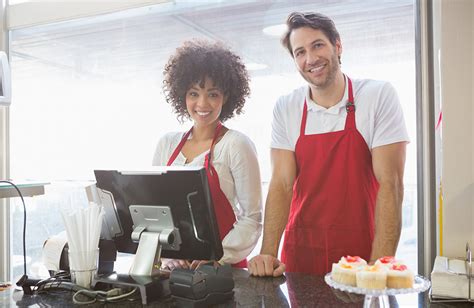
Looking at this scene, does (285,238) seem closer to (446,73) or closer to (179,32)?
(446,73)

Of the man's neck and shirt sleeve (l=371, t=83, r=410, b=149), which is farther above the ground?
the man's neck

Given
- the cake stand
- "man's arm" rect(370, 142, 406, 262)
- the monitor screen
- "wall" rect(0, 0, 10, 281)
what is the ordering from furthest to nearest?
1. "wall" rect(0, 0, 10, 281)
2. "man's arm" rect(370, 142, 406, 262)
3. the monitor screen
4. the cake stand

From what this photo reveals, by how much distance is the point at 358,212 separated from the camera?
242 cm

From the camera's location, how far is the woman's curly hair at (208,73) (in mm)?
2627

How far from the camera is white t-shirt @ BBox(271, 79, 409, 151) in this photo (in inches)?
91.5

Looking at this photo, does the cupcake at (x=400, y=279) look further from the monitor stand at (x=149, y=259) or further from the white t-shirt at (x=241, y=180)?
the white t-shirt at (x=241, y=180)

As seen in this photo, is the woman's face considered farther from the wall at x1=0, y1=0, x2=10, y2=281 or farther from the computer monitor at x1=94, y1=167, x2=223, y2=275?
the wall at x1=0, y1=0, x2=10, y2=281

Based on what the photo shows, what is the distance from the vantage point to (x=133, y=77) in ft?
11.5

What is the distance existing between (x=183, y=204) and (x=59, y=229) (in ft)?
8.25

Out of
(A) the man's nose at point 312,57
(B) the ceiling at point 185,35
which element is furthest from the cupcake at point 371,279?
(B) the ceiling at point 185,35

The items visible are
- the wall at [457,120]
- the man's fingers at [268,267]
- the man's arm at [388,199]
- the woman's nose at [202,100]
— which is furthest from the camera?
the woman's nose at [202,100]

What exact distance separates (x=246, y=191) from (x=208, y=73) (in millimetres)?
642

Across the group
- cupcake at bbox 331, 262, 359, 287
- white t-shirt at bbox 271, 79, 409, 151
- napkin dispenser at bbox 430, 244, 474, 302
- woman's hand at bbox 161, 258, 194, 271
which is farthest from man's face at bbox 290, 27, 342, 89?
cupcake at bbox 331, 262, 359, 287

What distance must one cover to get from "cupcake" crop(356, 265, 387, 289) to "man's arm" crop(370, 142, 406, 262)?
98 cm
